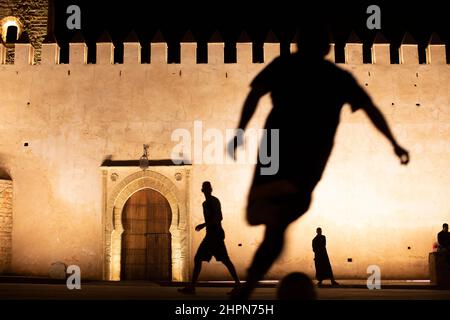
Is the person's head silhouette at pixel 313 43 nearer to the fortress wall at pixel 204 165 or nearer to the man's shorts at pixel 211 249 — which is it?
the man's shorts at pixel 211 249

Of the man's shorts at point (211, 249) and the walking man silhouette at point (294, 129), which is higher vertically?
the walking man silhouette at point (294, 129)

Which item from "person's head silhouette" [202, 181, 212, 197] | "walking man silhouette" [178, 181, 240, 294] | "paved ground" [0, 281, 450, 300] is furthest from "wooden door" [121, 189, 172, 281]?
"person's head silhouette" [202, 181, 212, 197]

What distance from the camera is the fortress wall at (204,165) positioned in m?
12.9

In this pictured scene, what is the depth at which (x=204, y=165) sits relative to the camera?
13.0m

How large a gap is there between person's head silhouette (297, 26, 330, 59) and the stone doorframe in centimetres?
808

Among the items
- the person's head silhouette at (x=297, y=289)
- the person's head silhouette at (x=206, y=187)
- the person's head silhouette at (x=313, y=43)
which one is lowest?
the person's head silhouette at (x=297, y=289)

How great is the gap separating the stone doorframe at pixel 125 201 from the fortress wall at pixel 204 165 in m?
0.18

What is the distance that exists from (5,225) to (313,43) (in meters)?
9.66

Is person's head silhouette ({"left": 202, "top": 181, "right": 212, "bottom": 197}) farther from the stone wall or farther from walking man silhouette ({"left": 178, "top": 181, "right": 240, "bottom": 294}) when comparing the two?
the stone wall

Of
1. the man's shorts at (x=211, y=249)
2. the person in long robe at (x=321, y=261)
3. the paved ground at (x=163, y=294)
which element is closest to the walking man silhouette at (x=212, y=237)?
the man's shorts at (x=211, y=249)

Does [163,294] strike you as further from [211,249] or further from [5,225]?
[5,225]

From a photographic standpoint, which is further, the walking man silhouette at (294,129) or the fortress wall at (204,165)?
the fortress wall at (204,165)

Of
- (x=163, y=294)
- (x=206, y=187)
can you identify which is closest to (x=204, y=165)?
(x=206, y=187)
